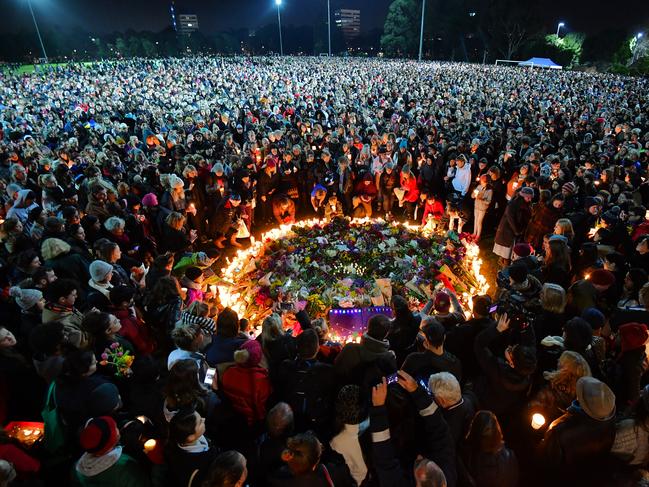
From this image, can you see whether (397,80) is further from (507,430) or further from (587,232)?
(507,430)

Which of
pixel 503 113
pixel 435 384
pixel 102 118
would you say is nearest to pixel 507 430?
pixel 435 384

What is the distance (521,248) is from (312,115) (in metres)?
16.1

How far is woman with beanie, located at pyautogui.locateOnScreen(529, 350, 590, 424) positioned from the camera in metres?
3.20

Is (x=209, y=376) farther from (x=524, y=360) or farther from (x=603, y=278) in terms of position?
(x=603, y=278)

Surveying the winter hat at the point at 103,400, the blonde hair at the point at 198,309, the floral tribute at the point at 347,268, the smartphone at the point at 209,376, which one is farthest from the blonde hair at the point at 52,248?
the smartphone at the point at 209,376

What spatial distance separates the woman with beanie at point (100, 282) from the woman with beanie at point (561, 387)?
477 cm

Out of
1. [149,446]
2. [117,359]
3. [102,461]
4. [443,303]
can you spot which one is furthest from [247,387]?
[443,303]

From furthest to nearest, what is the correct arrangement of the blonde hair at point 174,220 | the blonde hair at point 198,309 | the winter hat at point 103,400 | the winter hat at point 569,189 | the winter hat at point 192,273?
the winter hat at point 569,189 → the blonde hair at point 174,220 → the winter hat at point 192,273 → the blonde hair at point 198,309 → the winter hat at point 103,400

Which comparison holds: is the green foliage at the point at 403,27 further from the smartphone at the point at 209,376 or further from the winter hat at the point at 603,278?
the smartphone at the point at 209,376

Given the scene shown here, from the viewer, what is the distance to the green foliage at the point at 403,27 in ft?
252

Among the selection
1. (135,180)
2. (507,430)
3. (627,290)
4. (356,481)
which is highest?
(135,180)

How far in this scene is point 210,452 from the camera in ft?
8.73

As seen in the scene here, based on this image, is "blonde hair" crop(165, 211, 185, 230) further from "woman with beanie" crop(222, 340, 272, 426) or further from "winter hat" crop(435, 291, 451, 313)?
"winter hat" crop(435, 291, 451, 313)

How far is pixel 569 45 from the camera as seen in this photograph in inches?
2365
